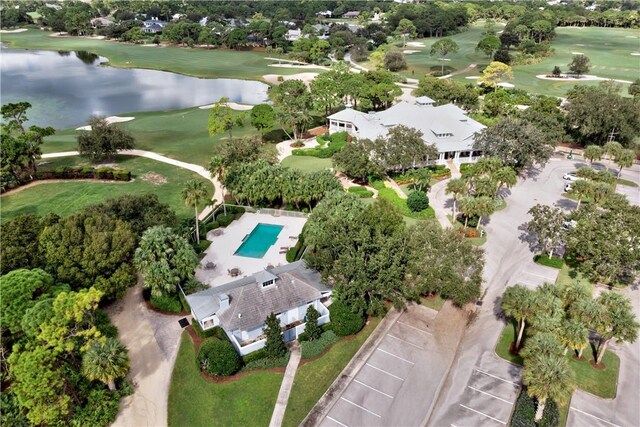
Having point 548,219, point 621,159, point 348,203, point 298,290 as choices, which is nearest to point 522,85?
point 621,159

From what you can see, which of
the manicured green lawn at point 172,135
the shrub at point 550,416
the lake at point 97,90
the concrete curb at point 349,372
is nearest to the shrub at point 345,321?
the concrete curb at point 349,372

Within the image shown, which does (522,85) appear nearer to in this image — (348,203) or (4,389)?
(348,203)

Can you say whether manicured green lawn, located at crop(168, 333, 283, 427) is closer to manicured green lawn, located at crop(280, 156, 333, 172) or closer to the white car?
manicured green lawn, located at crop(280, 156, 333, 172)

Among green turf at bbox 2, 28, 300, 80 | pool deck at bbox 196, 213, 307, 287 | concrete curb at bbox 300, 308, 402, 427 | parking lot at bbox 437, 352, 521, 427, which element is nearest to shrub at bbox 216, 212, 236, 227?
pool deck at bbox 196, 213, 307, 287

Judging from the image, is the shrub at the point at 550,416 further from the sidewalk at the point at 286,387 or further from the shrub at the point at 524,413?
the sidewalk at the point at 286,387

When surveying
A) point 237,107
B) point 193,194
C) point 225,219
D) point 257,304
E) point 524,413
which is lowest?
point 225,219

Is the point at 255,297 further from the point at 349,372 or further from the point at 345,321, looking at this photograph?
the point at 349,372

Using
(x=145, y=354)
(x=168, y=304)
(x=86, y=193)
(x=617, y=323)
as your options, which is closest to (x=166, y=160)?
(x=86, y=193)

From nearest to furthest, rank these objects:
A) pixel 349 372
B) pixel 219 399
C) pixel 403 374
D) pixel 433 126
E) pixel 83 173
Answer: pixel 219 399 → pixel 403 374 → pixel 349 372 → pixel 83 173 → pixel 433 126
